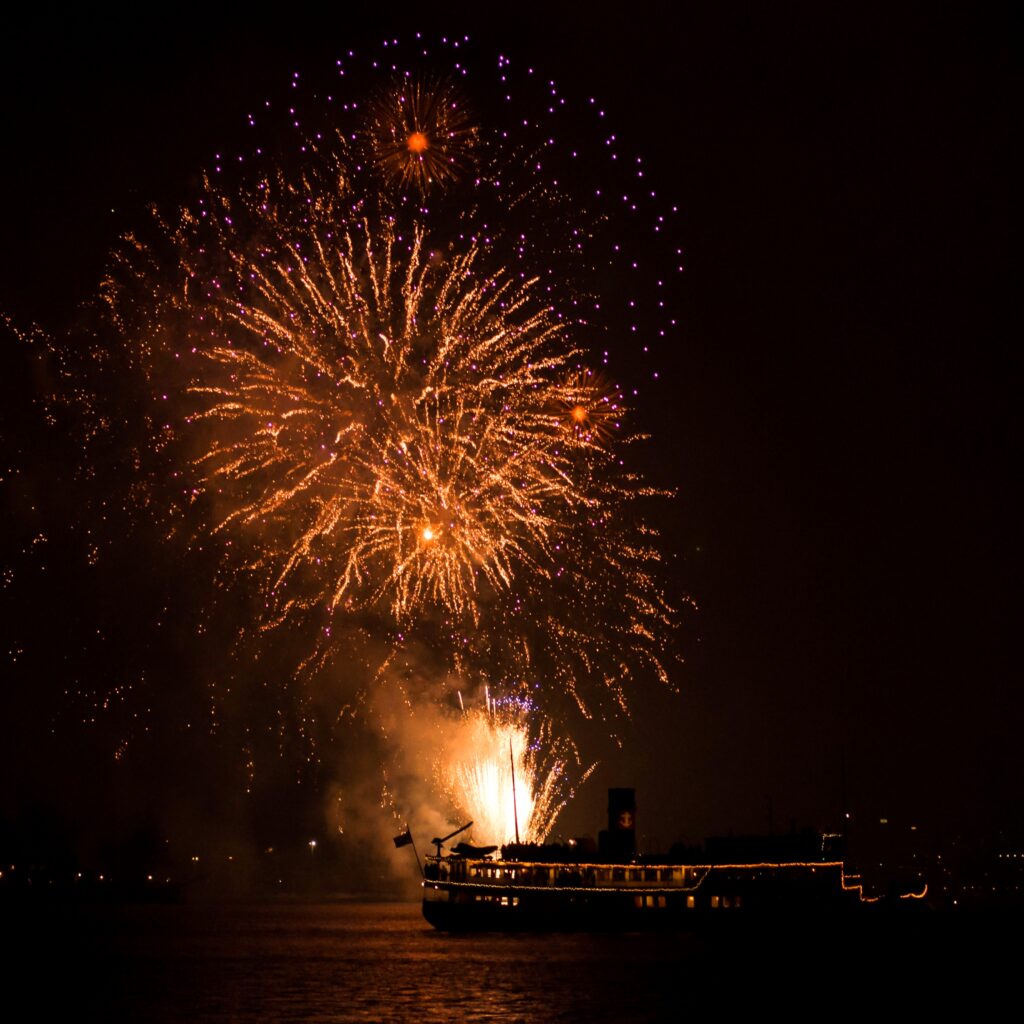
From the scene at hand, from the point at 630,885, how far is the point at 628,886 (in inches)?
5.9

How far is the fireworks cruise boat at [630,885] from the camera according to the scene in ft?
269

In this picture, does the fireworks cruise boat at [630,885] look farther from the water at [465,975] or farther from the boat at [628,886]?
the water at [465,975]

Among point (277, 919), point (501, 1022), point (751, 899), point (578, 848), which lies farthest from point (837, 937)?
point (277, 919)

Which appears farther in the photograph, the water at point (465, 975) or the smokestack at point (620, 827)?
the smokestack at point (620, 827)

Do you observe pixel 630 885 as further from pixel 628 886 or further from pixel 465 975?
pixel 465 975

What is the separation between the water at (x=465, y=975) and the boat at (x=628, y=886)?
4.88 ft

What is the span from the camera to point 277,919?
145 m

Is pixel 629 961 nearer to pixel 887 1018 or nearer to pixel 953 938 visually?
pixel 887 1018

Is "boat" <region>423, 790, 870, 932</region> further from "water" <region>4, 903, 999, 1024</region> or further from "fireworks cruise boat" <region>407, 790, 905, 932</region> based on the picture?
"water" <region>4, 903, 999, 1024</region>

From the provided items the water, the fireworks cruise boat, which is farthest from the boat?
the water

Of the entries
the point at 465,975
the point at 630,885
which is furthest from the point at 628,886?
the point at 465,975

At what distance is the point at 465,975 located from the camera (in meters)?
64.2

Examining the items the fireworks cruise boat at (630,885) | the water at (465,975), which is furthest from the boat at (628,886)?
the water at (465,975)

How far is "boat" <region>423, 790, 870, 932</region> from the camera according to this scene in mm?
82062
